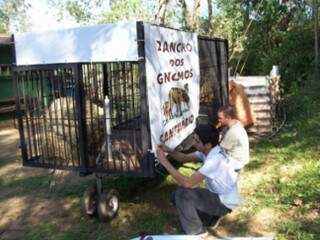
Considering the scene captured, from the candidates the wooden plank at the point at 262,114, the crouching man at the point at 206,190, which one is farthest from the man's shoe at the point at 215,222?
the wooden plank at the point at 262,114

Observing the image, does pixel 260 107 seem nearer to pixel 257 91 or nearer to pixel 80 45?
pixel 257 91

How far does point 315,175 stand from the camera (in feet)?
20.6

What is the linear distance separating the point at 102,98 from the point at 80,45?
871mm

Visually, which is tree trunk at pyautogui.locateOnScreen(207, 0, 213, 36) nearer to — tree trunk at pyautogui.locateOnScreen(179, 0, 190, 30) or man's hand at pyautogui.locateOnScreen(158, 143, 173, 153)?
tree trunk at pyautogui.locateOnScreen(179, 0, 190, 30)

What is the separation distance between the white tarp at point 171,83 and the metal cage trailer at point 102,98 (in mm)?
11

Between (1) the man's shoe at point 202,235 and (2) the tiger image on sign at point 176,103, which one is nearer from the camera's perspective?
(1) the man's shoe at point 202,235

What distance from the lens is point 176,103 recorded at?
18.1 ft

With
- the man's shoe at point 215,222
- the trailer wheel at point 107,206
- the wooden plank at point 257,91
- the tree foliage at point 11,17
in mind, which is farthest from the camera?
the tree foliage at point 11,17

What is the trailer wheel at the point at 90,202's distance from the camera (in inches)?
218

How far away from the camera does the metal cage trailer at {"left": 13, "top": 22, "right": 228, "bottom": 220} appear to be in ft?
15.4

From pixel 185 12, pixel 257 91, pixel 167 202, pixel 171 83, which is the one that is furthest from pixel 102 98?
pixel 185 12

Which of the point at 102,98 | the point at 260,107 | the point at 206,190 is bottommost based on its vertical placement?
the point at 206,190

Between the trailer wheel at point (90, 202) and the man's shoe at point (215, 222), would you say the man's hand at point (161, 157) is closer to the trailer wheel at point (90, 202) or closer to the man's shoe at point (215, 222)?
the man's shoe at point (215, 222)

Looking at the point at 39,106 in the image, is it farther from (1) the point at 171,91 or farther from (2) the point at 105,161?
(1) the point at 171,91
